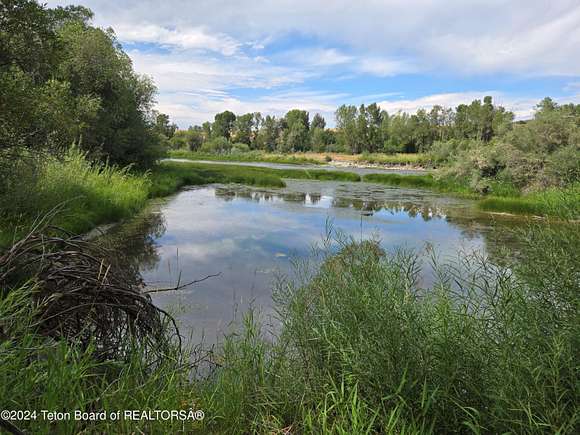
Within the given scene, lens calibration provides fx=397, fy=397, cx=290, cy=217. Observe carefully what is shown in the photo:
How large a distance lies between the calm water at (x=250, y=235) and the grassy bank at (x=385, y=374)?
1351mm

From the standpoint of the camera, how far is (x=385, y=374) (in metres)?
2.46

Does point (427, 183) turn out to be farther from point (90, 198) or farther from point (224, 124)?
point (224, 124)

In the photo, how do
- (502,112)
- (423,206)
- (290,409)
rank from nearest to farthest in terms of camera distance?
(290,409) → (423,206) → (502,112)

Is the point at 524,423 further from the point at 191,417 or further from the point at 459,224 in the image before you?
the point at 459,224

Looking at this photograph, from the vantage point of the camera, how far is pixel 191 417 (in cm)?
254

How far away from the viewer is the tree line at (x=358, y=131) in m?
84.2

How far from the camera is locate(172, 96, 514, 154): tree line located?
84188 mm

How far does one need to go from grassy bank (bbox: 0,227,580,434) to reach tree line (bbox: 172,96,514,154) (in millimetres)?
78606

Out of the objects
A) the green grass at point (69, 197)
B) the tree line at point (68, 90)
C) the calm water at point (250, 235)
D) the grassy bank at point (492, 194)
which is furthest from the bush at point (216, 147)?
the green grass at point (69, 197)

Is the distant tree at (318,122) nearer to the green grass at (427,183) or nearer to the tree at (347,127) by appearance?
the tree at (347,127)

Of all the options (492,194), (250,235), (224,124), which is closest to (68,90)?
(250,235)

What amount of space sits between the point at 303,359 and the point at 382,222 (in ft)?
37.0

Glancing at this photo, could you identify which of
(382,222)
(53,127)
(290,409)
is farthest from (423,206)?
(290,409)

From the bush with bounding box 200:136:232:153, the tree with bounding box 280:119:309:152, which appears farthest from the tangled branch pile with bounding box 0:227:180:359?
the tree with bounding box 280:119:309:152
